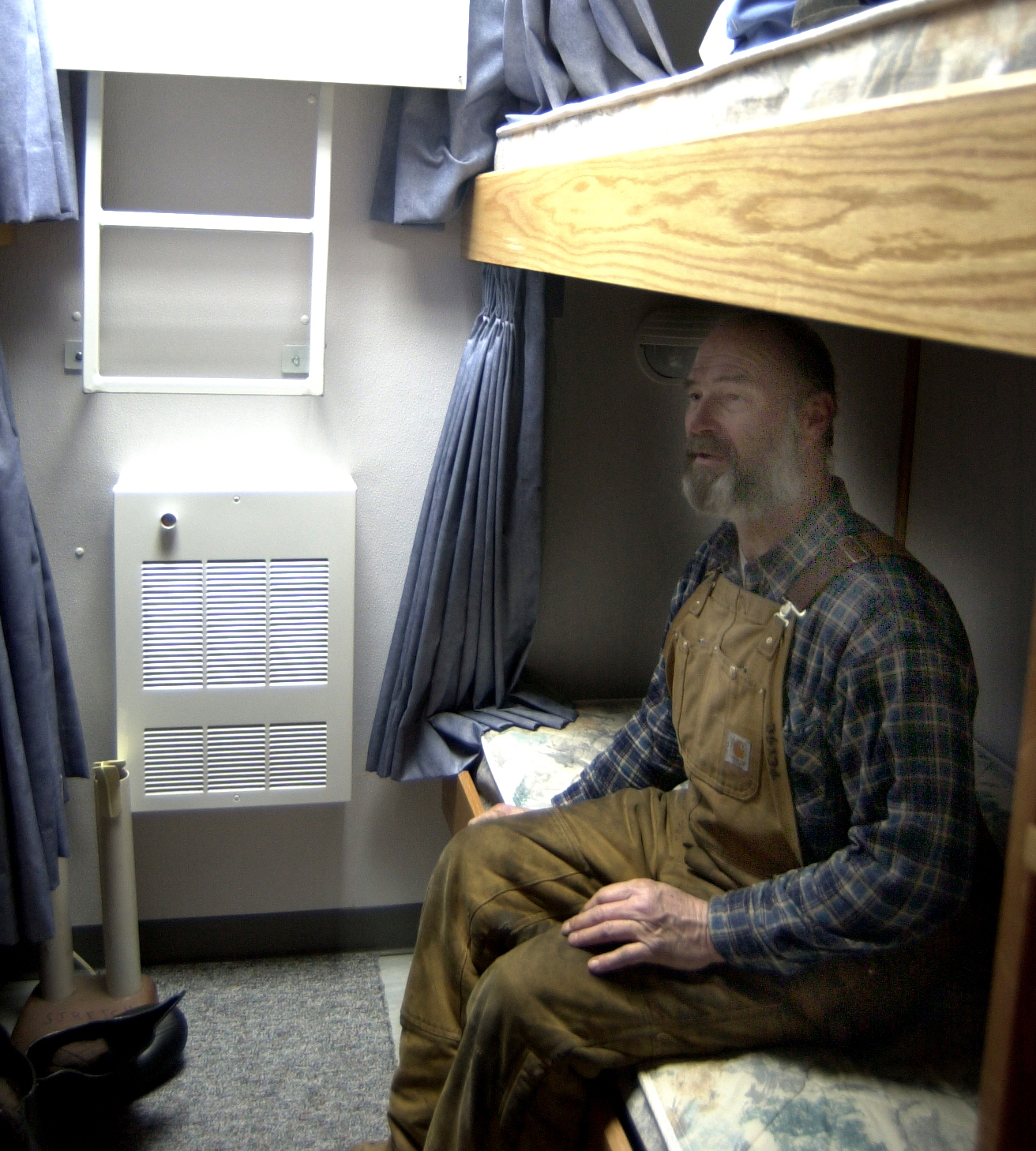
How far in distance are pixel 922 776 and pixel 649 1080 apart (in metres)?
0.43

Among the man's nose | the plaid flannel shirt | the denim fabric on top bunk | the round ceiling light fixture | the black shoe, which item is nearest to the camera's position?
the denim fabric on top bunk

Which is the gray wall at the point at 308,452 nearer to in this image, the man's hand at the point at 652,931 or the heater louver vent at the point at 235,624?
the heater louver vent at the point at 235,624

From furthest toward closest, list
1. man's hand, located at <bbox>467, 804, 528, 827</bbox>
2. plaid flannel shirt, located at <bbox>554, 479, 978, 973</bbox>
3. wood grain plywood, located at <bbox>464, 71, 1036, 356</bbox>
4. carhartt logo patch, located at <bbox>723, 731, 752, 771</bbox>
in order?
man's hand, located at <bbox>467, 804, 528, 827</bbox> < carhartt logo patch, located at <bbox>723, 731, 752, 771</bbox> < plaid flannel shirt, located at <bbox>554, 479, 978, 973</bbox> < wood grain plywood, located at <bbox>464, 71, 1036, 356</bbox>

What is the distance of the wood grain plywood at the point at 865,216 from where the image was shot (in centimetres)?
65

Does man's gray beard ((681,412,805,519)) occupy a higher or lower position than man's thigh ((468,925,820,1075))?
higher

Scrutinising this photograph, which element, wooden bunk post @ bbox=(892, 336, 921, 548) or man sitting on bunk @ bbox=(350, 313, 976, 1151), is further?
wooden bunk post @ bbox=(892, 336, 921, 548)

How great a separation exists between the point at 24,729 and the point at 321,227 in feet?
3.22

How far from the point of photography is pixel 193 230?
2.17 m

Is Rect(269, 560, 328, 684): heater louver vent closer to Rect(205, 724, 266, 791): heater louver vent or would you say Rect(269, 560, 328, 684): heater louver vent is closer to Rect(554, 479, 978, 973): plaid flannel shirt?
Rect(205, 724, 266, 791): heater louver vent

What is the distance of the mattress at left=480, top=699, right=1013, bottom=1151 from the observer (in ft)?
3.75

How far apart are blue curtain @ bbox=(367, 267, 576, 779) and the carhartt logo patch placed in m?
0.78

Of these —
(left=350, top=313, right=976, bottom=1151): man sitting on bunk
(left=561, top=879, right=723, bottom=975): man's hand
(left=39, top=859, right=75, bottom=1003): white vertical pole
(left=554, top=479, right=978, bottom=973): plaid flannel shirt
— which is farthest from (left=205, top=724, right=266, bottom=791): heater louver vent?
(left=554, top=479, right=978, bottom=973): plaid flannel shirt

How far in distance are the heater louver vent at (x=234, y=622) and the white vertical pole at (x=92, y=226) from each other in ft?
1.27

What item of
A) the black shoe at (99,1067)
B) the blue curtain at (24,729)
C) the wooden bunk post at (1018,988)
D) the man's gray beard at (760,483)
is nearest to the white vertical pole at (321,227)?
the blue curtain at (24,729)
